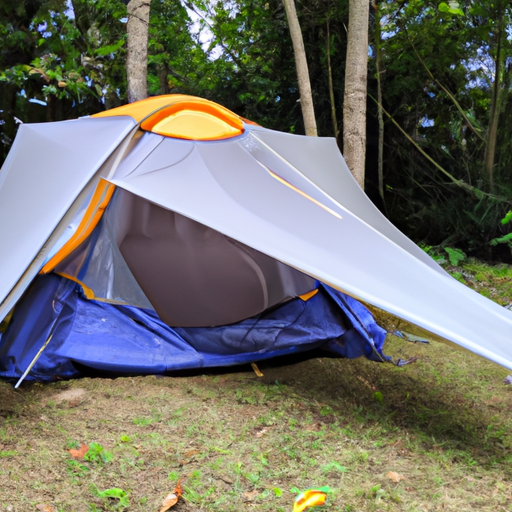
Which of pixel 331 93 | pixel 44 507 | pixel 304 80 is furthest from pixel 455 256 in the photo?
pixel 44 507

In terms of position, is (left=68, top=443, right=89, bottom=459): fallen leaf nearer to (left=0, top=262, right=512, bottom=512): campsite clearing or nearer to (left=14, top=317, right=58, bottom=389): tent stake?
(left=0, top=262, right=512, bottom=512): campsite clearing

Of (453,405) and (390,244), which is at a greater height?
(390,244)

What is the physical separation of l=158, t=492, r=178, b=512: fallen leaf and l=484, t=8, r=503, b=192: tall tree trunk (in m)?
5.05

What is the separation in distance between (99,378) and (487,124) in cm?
502

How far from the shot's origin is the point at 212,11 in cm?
788

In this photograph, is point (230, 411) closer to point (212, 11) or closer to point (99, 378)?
point (99, 378)

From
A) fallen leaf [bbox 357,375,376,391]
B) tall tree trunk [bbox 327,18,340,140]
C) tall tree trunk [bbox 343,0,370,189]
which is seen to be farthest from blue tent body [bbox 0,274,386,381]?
tall tree trunk [bbox 327,18,340,140]

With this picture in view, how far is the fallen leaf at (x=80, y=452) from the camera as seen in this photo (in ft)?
6.72

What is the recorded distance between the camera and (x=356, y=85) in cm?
461

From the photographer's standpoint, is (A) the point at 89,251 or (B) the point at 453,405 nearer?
(B) the point at 453,405

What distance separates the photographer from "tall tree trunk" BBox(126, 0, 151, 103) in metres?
4.34

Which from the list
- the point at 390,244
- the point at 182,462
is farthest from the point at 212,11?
the point at 182,462

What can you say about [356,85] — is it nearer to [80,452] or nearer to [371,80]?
[371,80]

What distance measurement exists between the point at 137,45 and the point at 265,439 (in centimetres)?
346
